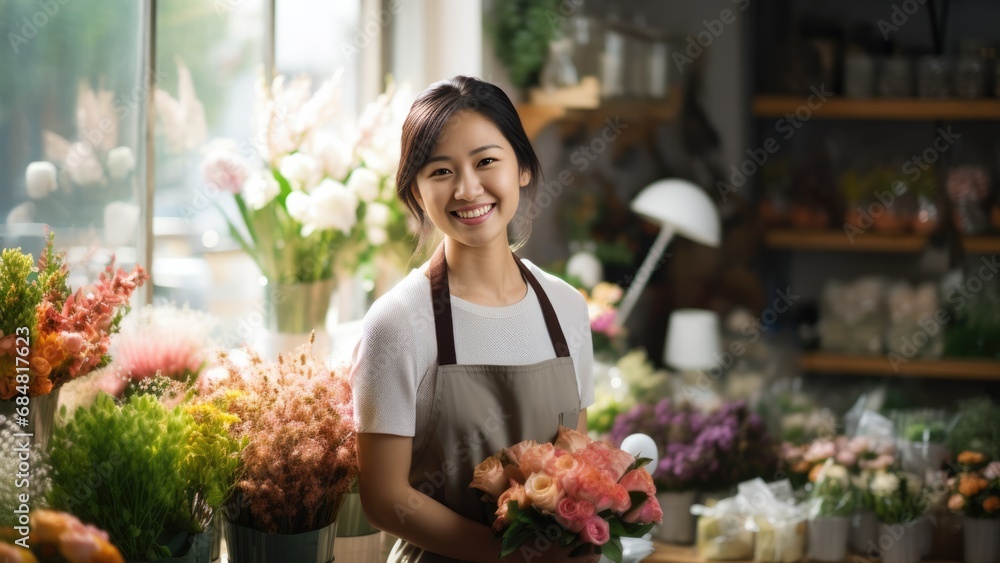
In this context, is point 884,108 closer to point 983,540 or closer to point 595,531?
point 983,540

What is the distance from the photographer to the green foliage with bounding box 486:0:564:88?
10.5 feet

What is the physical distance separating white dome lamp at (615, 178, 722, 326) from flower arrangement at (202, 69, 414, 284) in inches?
37.3

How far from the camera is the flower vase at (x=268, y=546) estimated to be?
1346 millimetres

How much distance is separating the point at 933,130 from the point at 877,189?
22 centimetres

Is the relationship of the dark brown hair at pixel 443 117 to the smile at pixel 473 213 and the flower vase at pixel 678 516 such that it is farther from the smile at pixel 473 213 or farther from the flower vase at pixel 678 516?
the flower vase at pixel 678 516

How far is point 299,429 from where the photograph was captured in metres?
1.35

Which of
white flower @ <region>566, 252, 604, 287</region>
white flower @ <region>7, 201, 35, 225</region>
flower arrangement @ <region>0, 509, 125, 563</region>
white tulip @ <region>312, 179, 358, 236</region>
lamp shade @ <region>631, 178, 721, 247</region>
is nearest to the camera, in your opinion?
flower arrangement @ <region>0, 509, 125, 563</region>

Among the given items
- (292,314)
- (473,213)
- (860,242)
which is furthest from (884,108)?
(473,213)

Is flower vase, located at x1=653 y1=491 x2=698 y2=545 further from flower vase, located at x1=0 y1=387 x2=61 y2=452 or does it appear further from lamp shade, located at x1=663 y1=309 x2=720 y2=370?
flower vase, located at x1=0 y1=387 x2=61 y2=452

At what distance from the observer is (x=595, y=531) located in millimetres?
1215

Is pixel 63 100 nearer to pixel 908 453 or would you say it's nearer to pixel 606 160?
pixel 606 160

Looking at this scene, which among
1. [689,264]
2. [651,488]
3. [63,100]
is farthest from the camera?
[689,264]

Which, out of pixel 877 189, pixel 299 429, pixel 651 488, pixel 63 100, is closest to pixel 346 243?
pixel 63 100

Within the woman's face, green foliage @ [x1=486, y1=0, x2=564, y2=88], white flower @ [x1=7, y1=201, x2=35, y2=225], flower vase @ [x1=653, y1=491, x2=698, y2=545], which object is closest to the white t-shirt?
the woman's face
